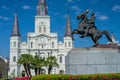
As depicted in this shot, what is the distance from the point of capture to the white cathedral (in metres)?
114

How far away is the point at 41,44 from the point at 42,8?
44.7ft

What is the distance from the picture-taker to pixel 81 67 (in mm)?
21219

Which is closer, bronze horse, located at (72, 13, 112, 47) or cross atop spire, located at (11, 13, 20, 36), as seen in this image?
bronze horse, located at (72, 13, 112, 47)

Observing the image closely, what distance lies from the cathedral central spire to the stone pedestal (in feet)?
318

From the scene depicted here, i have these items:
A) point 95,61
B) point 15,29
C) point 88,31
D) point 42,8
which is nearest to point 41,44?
point 15,29

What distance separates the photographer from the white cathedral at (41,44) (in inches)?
4500

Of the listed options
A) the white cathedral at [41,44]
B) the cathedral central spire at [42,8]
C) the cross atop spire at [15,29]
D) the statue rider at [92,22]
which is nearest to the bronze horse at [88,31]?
the statue rider at [92,22]

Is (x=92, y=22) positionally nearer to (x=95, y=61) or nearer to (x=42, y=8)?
(x=95, y=61)

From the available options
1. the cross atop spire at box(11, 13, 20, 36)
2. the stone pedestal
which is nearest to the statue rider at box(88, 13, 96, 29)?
the stone pedestal

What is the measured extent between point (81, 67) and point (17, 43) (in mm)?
96414

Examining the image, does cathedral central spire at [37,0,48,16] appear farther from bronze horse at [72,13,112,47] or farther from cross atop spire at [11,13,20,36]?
bronze horse at [72,13,112,47]

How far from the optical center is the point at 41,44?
377 feet

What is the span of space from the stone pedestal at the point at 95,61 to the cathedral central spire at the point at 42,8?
96.9 metres

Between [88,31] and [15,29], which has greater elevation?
[15,29]
